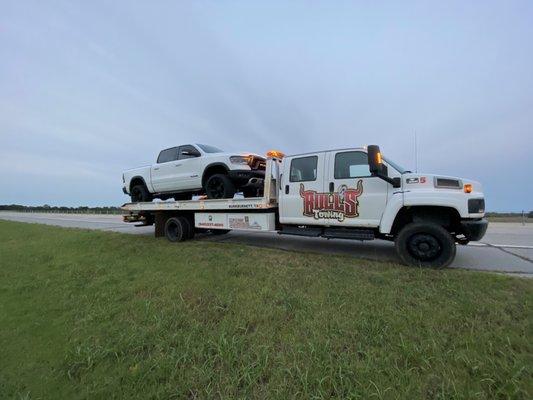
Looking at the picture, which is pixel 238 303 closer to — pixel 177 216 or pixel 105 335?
pixel 105 335

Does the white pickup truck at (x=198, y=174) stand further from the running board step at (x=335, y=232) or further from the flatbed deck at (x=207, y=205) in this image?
the running board step at (x=335, y=232)

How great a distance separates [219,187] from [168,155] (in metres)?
2.34

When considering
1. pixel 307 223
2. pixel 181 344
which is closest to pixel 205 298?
pixel 181 344

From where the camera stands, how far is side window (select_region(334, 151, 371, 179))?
6176 millimetres

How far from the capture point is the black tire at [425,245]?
5362 millimetres

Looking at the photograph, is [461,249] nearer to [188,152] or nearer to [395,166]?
[395,166]

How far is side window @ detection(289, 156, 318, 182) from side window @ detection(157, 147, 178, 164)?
3.76 metres

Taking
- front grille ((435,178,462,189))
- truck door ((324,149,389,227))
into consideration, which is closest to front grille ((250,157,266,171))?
truck door ((324,149,389,227))

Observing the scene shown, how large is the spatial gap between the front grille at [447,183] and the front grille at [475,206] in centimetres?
34

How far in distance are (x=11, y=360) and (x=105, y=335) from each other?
93cm

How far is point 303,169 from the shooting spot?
6891mm

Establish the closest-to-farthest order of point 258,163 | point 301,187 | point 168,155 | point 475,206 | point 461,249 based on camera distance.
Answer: point 475,206, point 301,187, point 461,249, point 258,163, point 168,155

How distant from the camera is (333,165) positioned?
6.47 meters

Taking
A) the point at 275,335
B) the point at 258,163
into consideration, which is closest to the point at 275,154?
the point at 258,163
